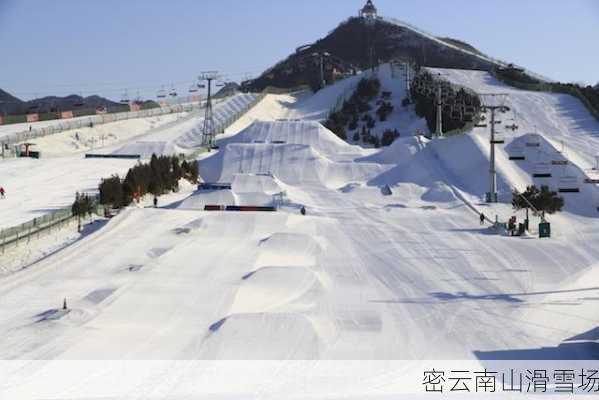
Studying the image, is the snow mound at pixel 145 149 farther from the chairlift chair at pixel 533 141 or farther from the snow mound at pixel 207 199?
the chairlift chair at pixel 533 141

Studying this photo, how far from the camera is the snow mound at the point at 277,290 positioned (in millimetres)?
20688

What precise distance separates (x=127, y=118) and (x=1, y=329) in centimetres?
7103

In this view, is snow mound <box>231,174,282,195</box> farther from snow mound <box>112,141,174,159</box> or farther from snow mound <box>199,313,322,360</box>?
snow mound <box>199,313,322,360</box>

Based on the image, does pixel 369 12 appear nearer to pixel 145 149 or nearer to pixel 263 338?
pixel 145 149

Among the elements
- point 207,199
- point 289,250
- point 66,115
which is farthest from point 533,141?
point 66,115

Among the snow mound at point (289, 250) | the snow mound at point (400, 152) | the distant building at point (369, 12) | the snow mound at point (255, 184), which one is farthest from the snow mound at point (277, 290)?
the distant building at point (369, 12)

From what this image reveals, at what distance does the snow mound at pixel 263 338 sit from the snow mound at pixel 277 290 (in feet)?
6.46

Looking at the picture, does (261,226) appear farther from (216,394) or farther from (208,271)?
(216,394)

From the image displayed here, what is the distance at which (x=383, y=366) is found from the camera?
1617 cm

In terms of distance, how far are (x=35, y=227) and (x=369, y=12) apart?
115578 mm

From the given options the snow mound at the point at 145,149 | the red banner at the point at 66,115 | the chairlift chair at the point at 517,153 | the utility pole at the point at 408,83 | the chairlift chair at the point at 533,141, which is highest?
the utility pole at the point at 408,83

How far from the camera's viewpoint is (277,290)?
71.4 ft

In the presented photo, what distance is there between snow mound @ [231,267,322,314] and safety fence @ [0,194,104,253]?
9.80 metres

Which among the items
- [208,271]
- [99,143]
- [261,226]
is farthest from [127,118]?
[208,271]
